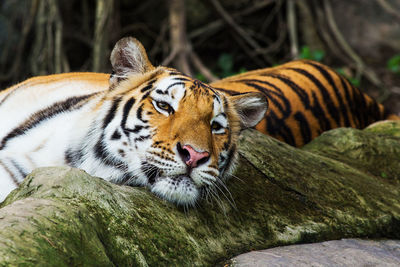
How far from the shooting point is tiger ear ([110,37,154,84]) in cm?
239

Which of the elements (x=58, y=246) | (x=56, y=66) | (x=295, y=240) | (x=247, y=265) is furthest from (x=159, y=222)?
(x=56, y=66)

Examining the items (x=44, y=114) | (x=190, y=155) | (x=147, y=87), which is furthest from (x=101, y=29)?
(x=190, y=155)

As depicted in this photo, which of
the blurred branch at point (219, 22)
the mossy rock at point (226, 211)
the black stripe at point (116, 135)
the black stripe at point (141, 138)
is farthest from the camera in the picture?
the blurred branch at point (219, 22)

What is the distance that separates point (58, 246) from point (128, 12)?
20.5 feet

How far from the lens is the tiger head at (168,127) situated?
6.56 feet

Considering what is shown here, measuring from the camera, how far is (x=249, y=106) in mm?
2572

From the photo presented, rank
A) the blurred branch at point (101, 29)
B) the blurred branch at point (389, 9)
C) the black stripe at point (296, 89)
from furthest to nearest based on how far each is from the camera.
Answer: the blurred branch at point (389, 9)
the blurred branch at point (101, 29)
the black stripe at point (296, 89)

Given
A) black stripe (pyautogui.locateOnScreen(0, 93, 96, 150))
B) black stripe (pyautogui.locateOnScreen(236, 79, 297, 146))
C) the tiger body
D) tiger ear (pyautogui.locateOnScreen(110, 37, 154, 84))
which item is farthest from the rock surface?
black stripe (pyautogui.locateOnScreen(236, 79, 297, 146))

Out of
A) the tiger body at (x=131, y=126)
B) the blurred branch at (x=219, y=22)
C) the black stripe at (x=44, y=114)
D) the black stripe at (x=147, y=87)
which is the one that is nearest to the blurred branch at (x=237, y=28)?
the blurred branch at (x=219, y=22)

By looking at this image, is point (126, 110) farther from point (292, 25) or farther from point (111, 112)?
point (292, 25)

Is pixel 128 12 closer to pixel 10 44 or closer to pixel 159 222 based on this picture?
pixel 10 44

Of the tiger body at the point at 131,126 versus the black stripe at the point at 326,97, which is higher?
the tiger body at the point at 131,126

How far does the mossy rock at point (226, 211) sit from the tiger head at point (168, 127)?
106 millimetres

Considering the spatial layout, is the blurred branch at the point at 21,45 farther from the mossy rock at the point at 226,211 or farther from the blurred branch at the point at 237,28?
the mossy rock at the point at 226,211
